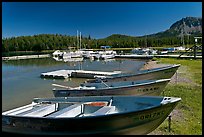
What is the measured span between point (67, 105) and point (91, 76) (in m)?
11.6

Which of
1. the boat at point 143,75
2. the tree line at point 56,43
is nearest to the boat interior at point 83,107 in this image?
the boat at point 143,75

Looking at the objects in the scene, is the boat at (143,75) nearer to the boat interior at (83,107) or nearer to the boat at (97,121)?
the boat interior at (83,107)

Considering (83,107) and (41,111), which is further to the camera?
(83,107)

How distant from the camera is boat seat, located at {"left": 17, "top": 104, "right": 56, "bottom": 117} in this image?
575 centimetres

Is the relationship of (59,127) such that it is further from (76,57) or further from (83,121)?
(76,57)

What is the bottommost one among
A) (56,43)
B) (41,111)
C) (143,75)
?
(41,111)

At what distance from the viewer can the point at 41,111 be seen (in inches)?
234

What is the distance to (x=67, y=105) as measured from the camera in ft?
21.1

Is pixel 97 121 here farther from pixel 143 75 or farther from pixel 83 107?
pixel 143 75

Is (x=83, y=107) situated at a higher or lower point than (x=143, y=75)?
lower

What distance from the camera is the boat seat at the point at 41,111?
→ 18.9ft

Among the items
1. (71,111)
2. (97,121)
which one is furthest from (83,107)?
(97,121)

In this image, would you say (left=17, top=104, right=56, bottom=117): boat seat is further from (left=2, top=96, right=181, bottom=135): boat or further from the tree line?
the tree line

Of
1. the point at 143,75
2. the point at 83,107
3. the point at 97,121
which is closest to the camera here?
the point at 97,121
